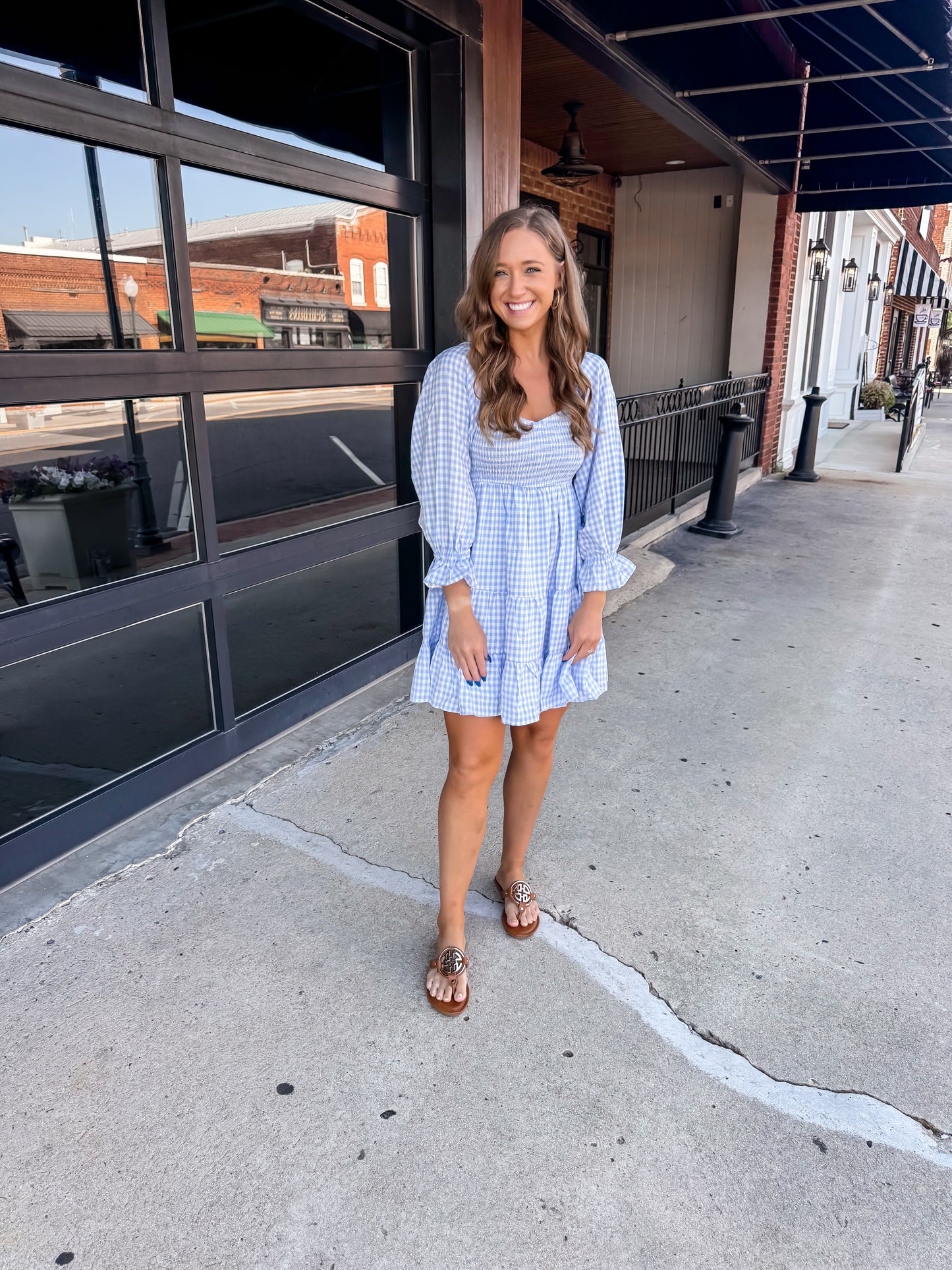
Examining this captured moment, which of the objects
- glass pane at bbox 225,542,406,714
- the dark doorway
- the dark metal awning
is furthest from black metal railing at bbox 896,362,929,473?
glass pane at bbox 225,542,406,714

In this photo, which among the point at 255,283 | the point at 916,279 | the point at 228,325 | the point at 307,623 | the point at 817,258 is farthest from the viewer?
the point at 916,279

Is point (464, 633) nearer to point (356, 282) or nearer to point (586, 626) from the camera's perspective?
point (586, 626)

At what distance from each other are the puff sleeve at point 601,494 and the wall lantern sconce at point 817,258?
984 cm

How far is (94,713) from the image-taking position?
12.7 ft

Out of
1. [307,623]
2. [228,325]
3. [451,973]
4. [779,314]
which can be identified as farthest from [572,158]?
[451,973]

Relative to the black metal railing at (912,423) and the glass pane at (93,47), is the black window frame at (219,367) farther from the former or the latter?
the black metal railing at (912,423)

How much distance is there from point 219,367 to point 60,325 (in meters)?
2.50

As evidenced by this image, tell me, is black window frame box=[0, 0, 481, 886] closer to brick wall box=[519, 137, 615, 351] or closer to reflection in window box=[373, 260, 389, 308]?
reflection in window box=[373, 260, 389, 308]

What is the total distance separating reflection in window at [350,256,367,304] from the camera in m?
3.87

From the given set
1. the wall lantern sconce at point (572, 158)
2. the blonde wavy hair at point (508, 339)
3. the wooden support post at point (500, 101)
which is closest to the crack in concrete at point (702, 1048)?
the blonde wavy hair at point (508, 339)

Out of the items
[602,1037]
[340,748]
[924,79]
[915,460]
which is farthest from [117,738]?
[915,460]

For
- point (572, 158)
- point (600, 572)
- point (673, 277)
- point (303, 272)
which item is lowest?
point (600, 572)

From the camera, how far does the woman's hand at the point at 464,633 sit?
193 centimetres

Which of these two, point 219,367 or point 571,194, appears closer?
point 219,367
